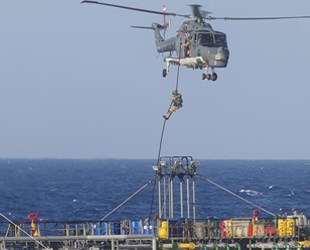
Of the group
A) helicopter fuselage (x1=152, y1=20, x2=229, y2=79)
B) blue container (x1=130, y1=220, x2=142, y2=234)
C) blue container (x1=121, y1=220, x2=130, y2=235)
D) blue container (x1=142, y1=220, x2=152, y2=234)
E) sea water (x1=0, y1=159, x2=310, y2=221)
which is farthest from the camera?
sea water (x1=0, y1=159, x2=310, y2=221)

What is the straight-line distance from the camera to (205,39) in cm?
6575

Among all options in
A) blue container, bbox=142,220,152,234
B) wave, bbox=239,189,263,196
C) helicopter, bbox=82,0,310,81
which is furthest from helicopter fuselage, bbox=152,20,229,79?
wave, bbox=239,189,263,196

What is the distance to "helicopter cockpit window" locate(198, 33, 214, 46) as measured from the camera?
2574 inches

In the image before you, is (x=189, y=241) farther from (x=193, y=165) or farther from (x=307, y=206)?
(x=307, y=206)

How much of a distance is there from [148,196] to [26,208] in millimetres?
29513

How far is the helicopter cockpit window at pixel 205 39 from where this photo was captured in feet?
214

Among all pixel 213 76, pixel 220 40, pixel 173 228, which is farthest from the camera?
pixel 220 40

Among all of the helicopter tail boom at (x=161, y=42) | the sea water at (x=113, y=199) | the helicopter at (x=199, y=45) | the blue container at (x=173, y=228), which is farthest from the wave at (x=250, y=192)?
the blue container at (x=173, y=228)

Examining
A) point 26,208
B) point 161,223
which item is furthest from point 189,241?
point 26,208

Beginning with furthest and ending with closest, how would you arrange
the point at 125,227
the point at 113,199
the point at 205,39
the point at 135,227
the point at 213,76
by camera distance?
1. the point at 113,199
2. the point at 205,39
3. the point at 213,76
4. the point at 135,227
5. the point at 125,227

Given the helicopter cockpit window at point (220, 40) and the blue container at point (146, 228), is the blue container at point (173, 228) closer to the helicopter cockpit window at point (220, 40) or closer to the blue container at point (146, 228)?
the blue container at point (146, 228)

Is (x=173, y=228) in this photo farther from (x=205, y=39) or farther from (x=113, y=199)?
(x=113, y=199)

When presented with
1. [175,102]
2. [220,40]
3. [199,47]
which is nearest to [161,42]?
[220,40]

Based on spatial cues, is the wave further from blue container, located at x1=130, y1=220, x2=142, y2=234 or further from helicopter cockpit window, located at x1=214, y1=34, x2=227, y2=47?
blue container, located at x1=130, y1=220, x2=142, y2=234
